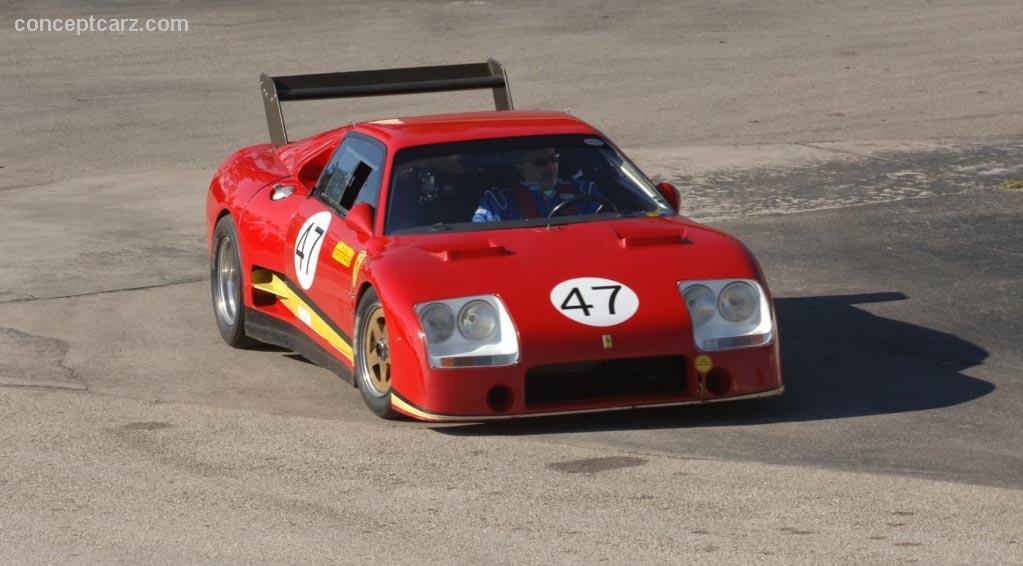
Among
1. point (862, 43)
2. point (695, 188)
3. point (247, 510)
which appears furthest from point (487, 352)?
point (862, 43)

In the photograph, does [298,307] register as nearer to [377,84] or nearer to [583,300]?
[377,84]

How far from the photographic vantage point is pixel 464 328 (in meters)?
7.34

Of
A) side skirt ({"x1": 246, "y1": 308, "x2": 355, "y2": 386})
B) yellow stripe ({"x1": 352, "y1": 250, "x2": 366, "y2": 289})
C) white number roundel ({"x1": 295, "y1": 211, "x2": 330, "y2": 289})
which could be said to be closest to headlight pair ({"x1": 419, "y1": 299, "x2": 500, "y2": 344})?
yellow stripe ({"x1": 352, "y1": 250, "x2": 366, "y2": 289})

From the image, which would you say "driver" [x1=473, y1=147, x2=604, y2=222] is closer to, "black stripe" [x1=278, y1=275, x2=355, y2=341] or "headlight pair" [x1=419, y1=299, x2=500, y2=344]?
"black stripe" [x1=278, y1=275, x2=355, y2=341]

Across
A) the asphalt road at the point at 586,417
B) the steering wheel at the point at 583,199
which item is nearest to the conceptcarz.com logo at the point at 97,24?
the asphalt road at the point at 586,417

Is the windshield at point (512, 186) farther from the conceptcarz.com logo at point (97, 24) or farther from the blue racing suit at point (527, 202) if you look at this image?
the conceptcarz.com logo at point (97, 24)

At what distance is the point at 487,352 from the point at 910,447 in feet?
5.83

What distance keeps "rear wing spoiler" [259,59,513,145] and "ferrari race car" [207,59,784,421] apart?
642 millimetres

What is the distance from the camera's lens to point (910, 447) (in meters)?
7.04

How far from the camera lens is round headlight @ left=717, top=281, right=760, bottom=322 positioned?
298 inches

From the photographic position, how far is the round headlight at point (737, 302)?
7.57m

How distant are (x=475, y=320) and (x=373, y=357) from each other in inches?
27.7

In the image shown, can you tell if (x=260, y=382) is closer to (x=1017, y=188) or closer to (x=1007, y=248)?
(x=1007, y=248)

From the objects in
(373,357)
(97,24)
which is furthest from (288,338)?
(97,24)
